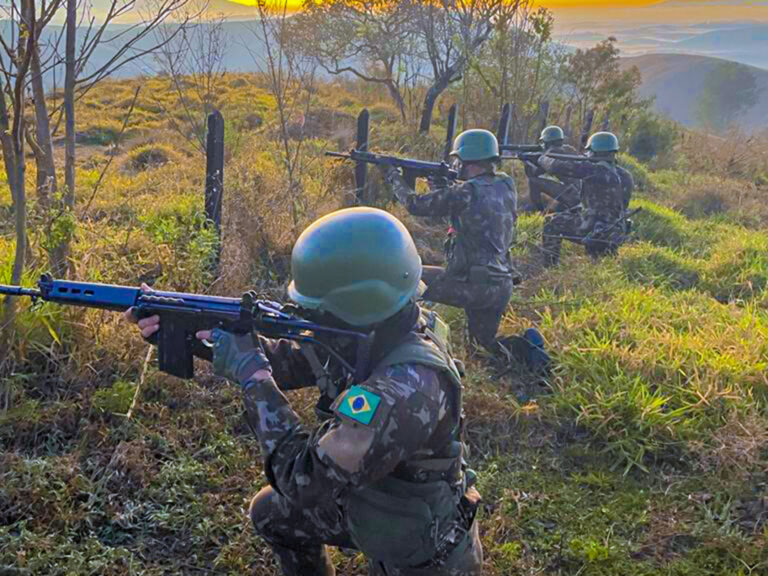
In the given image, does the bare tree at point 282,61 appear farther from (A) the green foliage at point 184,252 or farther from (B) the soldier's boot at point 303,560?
(B) the soldier's boot at point 303,560

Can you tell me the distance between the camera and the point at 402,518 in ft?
6.57

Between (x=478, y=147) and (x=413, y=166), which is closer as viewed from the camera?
(x=478, y=147)

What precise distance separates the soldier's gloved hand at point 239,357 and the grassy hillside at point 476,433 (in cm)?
109

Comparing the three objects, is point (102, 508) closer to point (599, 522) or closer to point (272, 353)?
point (272, 353)

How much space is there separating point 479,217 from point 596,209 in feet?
10.3

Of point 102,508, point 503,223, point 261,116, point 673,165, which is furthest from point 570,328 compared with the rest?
point 673,165

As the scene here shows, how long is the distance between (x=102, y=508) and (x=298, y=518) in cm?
113

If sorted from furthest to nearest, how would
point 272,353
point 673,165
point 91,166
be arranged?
point 673,165 → point 91,166 → point 272,353

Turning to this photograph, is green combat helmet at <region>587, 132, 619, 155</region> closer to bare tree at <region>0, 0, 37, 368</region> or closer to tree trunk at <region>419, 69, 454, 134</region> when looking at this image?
tree trunk at <region>419, 69, 454, 134</region>

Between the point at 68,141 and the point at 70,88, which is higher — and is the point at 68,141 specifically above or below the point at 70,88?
below

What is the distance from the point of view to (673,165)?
15734mm

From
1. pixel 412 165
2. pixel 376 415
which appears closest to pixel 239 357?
pixel 376 415

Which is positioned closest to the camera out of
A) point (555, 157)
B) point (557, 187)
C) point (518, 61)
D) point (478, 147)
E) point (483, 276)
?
point (483, 276)

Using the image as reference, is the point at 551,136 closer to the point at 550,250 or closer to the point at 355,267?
the point at 550,250
